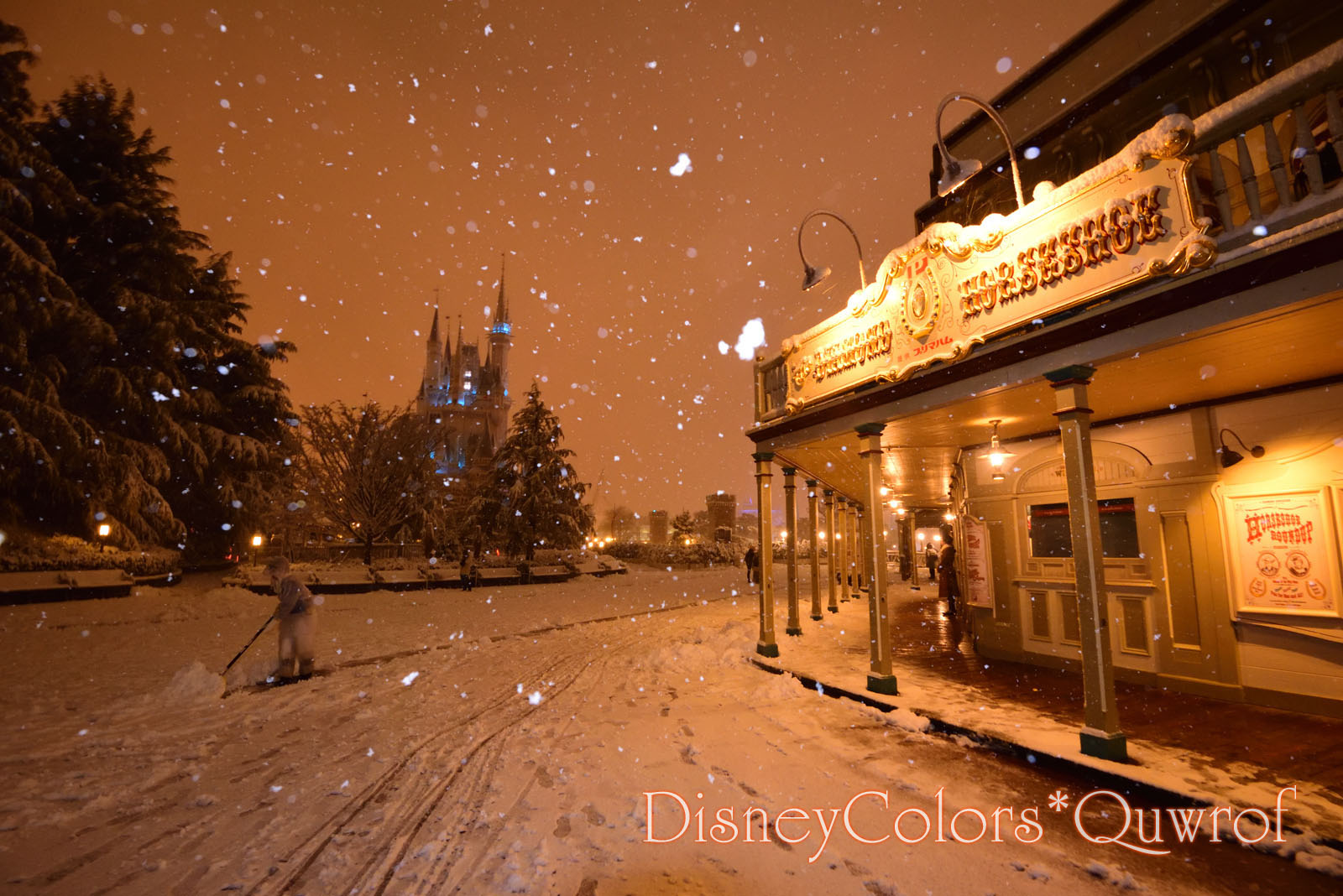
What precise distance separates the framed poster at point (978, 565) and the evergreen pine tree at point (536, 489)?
2199 cm

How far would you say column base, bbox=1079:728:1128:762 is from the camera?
509 cm

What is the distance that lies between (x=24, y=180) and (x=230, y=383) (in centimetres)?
812

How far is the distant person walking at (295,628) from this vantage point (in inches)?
328

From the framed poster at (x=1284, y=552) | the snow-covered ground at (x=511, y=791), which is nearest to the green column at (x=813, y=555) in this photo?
the snow-covered ground at (x=511, y=791)

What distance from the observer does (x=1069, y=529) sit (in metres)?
8.32

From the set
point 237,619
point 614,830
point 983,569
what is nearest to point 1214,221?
point 983,569

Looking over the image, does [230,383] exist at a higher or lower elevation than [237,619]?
higher

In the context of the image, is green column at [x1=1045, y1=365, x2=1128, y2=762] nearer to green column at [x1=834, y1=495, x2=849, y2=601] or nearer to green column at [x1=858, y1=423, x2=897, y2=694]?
green column at [x1=858, y1=423, x2=897, y2=694]

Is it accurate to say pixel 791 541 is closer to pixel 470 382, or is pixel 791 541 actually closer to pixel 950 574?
pixel 950 574

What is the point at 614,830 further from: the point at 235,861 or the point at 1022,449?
the point at 1022,449

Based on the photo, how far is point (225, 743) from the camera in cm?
583

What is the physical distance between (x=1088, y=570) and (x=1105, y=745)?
5.36 ft

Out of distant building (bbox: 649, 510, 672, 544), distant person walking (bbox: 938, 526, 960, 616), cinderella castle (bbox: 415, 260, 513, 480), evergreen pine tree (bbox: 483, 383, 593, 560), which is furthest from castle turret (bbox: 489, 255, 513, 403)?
distant person walking (bbox: 938, 526, 960, 616)

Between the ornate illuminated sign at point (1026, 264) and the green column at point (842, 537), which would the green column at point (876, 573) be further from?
the green column at point (842, 537)
